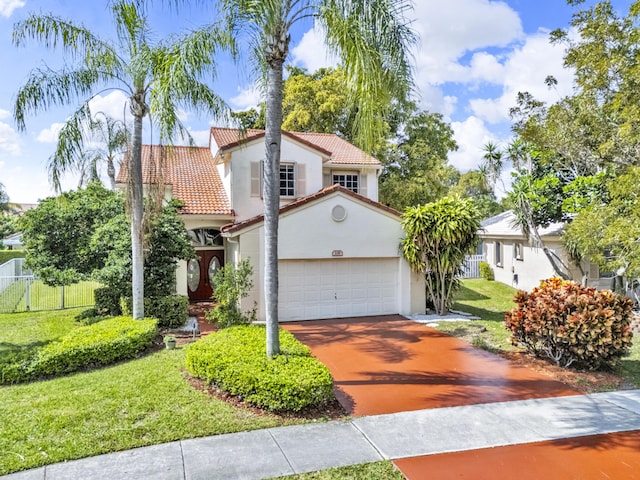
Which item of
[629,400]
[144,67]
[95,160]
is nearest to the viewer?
[629,400]

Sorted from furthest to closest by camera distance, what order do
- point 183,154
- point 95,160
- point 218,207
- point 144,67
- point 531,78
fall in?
point 183,154
point 218,207
point 531,78
point 95,160
point 144,67

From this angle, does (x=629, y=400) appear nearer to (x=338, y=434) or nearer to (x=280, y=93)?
(x=338, y=434)

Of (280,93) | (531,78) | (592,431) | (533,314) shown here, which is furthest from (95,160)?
(531,78)

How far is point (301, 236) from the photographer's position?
1548 cm

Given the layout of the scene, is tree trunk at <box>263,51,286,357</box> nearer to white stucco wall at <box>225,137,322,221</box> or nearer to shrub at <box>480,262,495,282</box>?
white stucco wall at <box>225,137,322,221</box>

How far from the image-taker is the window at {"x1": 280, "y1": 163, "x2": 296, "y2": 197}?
62.8 feet

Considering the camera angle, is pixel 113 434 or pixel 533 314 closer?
pixel 113 434

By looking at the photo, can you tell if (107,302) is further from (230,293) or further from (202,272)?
(230,293)

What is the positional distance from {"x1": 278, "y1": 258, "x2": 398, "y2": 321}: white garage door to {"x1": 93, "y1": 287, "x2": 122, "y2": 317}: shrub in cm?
569

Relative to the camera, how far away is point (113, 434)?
21.5ft

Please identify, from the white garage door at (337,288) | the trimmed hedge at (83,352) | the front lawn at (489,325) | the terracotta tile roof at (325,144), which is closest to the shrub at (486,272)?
the front lawn at (489,325)

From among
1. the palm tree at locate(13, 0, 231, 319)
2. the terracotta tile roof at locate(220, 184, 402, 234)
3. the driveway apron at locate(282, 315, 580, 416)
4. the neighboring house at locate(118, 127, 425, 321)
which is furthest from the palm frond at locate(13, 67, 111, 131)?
the driveway apron at locate(282, 315, 580, 416)

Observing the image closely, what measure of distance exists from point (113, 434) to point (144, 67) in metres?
9.25

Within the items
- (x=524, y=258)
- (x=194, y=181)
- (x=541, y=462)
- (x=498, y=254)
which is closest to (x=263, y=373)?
(x=541, y=462)
